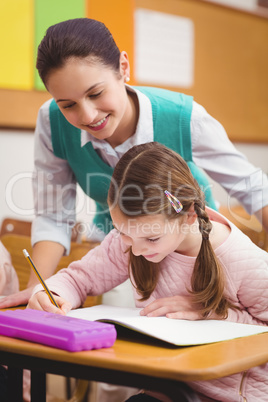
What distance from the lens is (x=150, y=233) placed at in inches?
37.0

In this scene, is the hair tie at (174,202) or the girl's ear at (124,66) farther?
the girl's ear at (124,66)

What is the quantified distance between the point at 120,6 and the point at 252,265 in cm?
160

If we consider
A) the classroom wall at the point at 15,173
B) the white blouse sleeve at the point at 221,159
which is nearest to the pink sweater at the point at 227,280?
the white blouse sleeve at the point at 221,159

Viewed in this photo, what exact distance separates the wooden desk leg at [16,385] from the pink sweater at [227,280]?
17cm

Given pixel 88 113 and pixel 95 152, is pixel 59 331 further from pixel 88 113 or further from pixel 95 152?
pixel 95 152

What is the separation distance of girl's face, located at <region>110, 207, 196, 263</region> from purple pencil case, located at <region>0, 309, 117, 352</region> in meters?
0.19

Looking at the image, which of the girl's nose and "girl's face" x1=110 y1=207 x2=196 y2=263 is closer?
"girl's face" x1=110 y1=207 x2=196 y2=263

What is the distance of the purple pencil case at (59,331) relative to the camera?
0.74 metres

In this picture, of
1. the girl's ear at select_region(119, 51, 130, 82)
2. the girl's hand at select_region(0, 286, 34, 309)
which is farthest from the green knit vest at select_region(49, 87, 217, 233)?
the girl's hand at select_region(0, 286, 34, 309)

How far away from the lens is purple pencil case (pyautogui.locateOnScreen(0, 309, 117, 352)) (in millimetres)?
741

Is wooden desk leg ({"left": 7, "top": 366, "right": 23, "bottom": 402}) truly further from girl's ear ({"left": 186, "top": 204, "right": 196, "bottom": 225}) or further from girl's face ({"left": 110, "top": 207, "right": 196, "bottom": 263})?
Result: girl's ear ({"left": 186, "top": 204, "right": 196, "bottom": 225})

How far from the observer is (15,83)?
7.02 ft

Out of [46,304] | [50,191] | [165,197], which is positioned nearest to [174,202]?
[165,197]

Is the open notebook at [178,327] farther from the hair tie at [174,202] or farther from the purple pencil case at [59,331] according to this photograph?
the hair tie at [174,202]
